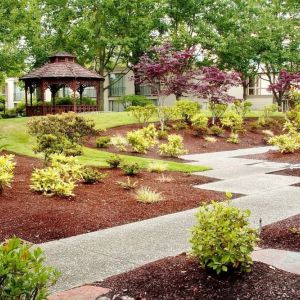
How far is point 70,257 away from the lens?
218 inches

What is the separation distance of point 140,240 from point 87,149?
11.6 m

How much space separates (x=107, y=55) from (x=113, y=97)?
30.9 feet

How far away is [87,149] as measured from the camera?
1761cm

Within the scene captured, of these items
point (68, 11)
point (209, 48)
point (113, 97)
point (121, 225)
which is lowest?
point (121, 225)

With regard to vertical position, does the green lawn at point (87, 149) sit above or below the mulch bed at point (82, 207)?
above

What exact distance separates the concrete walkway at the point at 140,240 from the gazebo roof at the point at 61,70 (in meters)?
20.1

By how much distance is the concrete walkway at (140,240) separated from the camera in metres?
5.11

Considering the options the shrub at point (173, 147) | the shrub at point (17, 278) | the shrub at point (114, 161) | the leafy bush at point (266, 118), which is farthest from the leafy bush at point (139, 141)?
the shrub at point (17, 278)

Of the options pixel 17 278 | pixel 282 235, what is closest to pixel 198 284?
pixel 17 278

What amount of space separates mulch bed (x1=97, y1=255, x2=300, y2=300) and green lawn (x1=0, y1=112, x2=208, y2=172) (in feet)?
27.5

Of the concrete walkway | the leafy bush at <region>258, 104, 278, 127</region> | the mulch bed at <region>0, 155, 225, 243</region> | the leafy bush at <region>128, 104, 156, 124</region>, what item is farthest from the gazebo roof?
the concrete walkway

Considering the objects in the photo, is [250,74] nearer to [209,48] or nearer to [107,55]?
[209,48]

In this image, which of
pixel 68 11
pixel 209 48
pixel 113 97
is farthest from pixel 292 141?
pixel 113 97

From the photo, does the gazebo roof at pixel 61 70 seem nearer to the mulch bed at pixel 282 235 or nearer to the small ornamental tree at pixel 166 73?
the small ornamental tree at pixel 166 73
